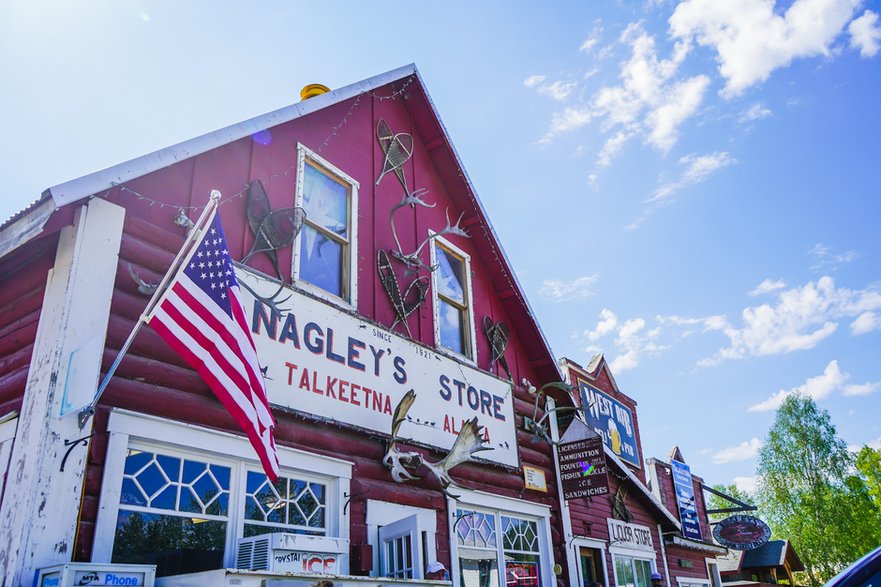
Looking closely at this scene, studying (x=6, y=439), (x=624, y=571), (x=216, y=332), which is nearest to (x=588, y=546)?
(x=624, y=571)

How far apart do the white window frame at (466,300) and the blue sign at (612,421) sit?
708 centimetres

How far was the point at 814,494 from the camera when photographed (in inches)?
1485

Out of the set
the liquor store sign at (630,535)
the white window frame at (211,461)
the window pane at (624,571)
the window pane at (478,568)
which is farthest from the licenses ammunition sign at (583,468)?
the white window frame at (211,461)

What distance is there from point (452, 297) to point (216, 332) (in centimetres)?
561

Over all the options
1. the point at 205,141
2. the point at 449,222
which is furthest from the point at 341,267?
the point at 449,222

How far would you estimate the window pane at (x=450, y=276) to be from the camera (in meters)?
10.4

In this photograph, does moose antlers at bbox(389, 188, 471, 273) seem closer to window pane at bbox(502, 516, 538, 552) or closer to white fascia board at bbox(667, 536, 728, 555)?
window pane at bbox(502, 516, 538, 552)

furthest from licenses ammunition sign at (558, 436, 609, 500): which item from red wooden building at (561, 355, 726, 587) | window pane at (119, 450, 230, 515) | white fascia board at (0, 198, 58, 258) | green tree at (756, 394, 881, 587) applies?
green tree at (756, 394, 881, 587)

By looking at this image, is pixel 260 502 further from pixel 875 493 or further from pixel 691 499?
pixel 875 493

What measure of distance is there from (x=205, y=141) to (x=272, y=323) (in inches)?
72.1

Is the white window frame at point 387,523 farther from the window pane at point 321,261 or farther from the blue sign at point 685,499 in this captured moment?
the blue sign at point 685,499

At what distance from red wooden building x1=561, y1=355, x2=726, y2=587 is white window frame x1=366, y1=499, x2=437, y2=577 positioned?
360cm

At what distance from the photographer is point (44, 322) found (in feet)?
17.9

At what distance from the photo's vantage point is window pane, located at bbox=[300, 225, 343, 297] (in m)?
7.90
